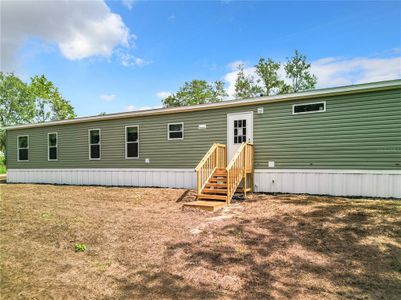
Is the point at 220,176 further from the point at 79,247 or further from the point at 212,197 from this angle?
the point at 79,247

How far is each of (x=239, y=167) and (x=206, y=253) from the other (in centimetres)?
442

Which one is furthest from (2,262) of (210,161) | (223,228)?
(210,161)

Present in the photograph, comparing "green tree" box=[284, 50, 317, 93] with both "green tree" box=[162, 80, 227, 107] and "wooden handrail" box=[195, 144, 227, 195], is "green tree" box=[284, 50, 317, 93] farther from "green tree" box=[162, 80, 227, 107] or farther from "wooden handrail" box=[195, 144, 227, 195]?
"wooden handrail" box=[195, 144, 227, 195]

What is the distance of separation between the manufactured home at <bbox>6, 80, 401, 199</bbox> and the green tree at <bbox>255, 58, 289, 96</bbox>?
70.2 feet

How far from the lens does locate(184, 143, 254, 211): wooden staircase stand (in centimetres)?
726

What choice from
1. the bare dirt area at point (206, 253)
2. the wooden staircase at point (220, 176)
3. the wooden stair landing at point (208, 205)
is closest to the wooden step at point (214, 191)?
the wooden staircase at point (220, 176)

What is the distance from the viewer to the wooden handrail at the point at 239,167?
7.39 meters

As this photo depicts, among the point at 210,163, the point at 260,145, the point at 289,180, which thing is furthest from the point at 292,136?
the point at 210,163

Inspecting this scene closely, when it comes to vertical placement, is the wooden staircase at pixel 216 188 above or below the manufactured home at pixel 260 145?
below

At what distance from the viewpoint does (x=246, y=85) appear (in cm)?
2945

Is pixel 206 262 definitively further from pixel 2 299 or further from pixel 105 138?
pixel 105 138

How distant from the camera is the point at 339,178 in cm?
764

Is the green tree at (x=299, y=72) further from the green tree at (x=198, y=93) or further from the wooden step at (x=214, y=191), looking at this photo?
the wooden step at (x=214, y=191)

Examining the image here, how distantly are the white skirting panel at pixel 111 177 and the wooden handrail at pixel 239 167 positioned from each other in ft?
7.90
